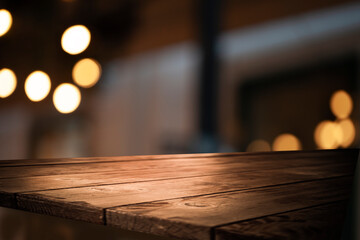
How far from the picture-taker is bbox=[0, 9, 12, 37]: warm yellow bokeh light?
2078 mm

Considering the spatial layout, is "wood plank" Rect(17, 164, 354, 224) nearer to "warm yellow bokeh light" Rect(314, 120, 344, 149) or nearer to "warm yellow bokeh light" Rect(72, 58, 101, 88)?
"warm yellow bokeh light" Rect(72, 58, 101, 88)

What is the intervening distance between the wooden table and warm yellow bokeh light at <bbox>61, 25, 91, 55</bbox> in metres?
1.30

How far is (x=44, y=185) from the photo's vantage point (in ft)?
2.92

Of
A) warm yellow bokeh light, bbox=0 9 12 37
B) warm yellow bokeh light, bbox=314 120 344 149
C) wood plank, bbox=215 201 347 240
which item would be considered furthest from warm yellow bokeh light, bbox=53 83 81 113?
warm yellow bokeh light, bbox=314 120 344 149

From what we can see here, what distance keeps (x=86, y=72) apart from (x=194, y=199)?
191cm

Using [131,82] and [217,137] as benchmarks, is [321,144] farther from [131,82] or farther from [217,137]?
[131,82]

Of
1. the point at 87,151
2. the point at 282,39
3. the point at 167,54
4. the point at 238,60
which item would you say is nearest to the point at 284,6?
the point at 282,39

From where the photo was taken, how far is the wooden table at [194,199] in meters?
0.51

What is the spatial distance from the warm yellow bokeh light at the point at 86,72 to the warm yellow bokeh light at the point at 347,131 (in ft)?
7.94

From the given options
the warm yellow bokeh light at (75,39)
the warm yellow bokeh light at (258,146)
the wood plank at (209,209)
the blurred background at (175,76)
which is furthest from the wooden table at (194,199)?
the warm yellow bokeh light at (258,146)

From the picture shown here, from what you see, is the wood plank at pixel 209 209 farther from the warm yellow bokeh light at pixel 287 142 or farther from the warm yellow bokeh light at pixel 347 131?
the warm yellow bokeh light at pixel 347 131

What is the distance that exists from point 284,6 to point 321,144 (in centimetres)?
123

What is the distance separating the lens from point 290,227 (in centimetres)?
50

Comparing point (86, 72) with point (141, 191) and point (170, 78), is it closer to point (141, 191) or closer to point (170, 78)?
point (170, 78)
